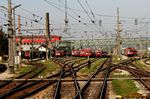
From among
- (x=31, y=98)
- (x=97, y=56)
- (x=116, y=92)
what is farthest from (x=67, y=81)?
(x=97, y=56)

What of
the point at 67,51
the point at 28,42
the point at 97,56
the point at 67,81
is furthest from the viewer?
the point at 28,42

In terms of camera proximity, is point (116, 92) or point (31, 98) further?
point (116, 92)

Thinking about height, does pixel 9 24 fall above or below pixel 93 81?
above

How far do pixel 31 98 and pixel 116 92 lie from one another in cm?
490

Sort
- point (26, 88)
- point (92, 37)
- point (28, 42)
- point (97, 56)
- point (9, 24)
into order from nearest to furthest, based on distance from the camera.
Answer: point (26, 88) → point (9, 24) → point (97, 56) → point (28, 42) → point (92, 37)

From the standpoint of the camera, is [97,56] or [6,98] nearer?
[6,98]

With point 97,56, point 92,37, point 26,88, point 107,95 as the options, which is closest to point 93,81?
point 26,88

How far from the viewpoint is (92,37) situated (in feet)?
481

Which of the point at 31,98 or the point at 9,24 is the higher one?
the point at 9,24

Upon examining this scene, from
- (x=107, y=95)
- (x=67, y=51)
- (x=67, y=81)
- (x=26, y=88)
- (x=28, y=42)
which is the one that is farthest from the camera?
(x=28, y=42)

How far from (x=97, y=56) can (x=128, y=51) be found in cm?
956

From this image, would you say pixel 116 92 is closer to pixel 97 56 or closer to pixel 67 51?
pixel 97 56

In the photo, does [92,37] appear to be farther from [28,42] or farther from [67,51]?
[67,51]

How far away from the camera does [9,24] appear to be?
1460 inches
